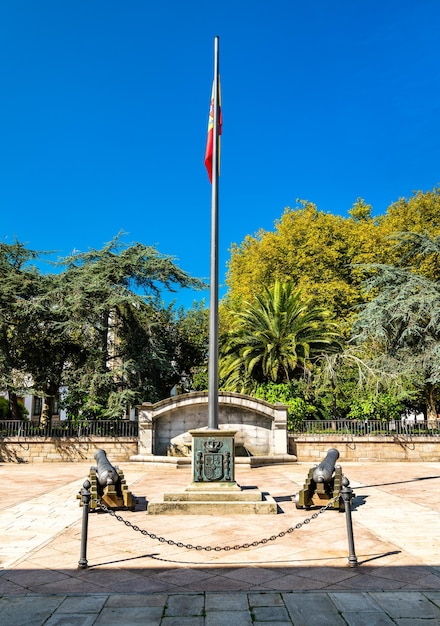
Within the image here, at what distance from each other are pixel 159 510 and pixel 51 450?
12.5 metres

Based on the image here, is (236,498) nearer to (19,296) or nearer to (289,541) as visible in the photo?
(289,541)

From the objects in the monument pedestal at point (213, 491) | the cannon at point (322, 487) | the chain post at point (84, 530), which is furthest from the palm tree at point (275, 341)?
the chain post at point (84, 530)

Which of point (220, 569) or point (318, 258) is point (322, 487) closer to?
point (220, 569)

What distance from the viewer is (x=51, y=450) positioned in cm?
2008

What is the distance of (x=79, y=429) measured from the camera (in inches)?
795

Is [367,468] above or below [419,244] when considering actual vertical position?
below

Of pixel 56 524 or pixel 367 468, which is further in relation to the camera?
pixel 367 468

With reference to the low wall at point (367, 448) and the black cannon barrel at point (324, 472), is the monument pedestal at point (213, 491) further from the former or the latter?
the low wall at point (367, 448)

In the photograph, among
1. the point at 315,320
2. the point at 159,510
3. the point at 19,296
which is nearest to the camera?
the point at 159,510

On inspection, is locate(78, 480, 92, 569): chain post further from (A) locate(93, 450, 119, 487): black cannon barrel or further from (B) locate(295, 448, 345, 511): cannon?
(B) locate(295, 448, 345, 511): cannon

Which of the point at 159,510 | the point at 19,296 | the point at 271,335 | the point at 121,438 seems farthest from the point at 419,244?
the point at 159,510

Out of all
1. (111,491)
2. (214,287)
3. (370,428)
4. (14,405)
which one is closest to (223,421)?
(370,428)

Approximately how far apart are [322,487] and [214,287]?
178 inches

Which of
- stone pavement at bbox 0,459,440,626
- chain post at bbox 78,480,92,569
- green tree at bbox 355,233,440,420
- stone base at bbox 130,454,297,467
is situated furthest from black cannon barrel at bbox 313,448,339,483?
green tree at bbox 355,233,440,420
